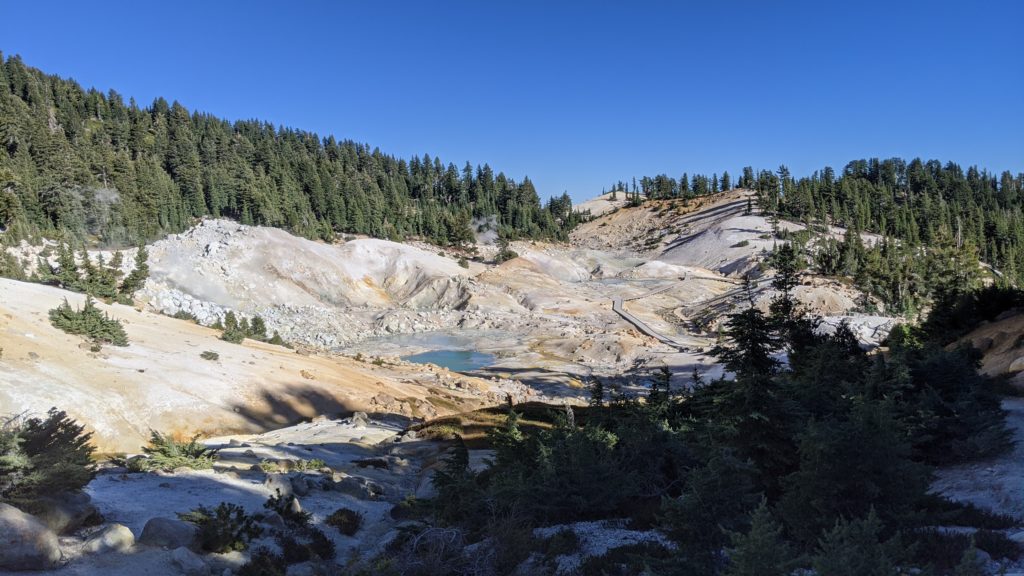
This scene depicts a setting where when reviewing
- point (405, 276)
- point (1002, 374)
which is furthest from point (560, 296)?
point (1002, 374)

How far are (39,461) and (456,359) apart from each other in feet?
169

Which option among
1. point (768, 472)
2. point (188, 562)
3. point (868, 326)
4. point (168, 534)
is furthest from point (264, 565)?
point (868, 326)

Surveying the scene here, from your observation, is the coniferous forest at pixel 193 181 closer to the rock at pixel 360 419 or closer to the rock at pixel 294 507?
the rock at pixel 360 419

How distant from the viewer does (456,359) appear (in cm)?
6191

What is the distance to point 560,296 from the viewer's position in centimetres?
8650

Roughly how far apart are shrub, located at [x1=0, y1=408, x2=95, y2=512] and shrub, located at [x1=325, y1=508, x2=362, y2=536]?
18.6 ft

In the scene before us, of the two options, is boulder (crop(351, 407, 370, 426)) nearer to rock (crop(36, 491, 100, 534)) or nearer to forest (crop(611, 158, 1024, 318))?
rock (crop(36, 491, 100, 534))

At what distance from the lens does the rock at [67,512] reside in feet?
33.9

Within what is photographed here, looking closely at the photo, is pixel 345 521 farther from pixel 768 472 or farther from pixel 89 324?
pixel 89 324

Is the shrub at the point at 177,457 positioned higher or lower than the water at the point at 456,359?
lower

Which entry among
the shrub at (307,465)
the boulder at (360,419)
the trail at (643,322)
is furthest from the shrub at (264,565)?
the trail at (643,322)

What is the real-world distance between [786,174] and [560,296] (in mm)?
100223

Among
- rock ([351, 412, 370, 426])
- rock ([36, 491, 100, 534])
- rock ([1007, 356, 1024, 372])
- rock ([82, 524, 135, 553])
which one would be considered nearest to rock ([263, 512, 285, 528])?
rock ([82, 524, 135, 553])

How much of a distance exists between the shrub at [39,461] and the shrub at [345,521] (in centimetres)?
566
